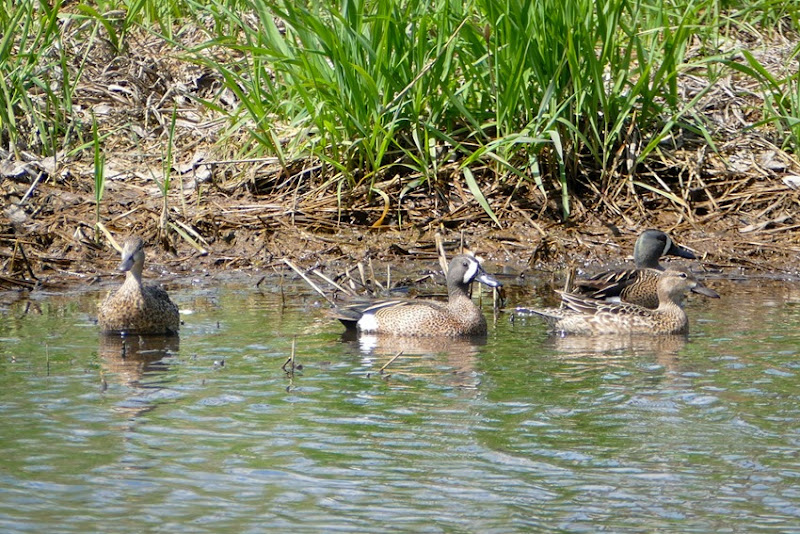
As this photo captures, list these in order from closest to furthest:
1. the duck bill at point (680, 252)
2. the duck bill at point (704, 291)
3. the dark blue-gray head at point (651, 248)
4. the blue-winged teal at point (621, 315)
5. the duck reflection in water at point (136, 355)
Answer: the duck reflection in water at point (136, 355)
the blue-winged teal at point (621, 315)
the duck bill at point (704, 291)
the dark blue-gray head at point (651, 248)
the duck bill at point (680, 252)

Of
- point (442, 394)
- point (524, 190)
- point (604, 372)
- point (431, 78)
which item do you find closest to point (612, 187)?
point (524, 190)

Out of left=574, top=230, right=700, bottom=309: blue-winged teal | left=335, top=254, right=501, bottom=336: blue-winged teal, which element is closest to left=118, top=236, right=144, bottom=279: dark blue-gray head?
left=335, top=254, right=501, bottom=336: blue-winged teal

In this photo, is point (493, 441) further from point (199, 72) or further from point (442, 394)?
point (199, 72)

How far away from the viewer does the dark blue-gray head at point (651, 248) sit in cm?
1019

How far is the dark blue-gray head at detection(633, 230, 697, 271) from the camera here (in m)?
10.2

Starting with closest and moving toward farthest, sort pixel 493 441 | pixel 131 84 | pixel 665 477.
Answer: pixel 665 477
pixel 493 441
pixel 131 84

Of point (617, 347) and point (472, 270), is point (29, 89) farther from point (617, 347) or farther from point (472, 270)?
point (617, 347)

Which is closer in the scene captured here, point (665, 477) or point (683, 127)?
point (665, 477)

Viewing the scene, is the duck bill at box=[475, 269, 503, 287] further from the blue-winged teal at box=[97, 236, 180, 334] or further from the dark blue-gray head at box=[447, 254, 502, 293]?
the blue-winged teal at box=[97, 236, 180, 334]

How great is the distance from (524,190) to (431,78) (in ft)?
4.15

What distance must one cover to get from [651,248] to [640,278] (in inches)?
15.7

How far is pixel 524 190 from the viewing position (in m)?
11.1

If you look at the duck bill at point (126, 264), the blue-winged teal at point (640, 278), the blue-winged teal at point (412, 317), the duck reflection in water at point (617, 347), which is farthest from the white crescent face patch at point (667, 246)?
the duck bill at point (126, 264)

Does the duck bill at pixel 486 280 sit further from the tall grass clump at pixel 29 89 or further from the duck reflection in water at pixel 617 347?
the tall grass clump at pixel 29 89
